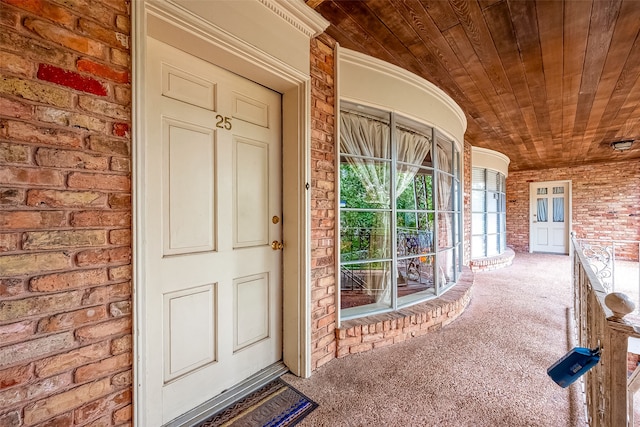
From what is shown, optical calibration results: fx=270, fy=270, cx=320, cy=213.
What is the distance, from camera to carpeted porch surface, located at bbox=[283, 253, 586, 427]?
5.08 ft

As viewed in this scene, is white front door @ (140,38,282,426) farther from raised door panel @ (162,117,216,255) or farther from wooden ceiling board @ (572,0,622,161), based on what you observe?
wooden ceiling board @ (572,0,622,161)

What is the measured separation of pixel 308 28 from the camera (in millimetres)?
1860

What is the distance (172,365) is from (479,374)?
203 centimetres

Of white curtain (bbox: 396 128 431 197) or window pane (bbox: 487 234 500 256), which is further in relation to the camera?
window pane (bbox: 487 234 500 256)

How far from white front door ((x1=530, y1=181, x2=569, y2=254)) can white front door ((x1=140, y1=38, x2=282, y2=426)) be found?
8.74 meters

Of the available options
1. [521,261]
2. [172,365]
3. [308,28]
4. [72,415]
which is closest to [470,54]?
[308,28]

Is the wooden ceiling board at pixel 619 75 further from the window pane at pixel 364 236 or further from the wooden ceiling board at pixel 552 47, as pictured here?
the window pane at pixel 364 236

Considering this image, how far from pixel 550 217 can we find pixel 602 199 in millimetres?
1123

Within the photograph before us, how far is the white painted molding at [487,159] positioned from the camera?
219 inches

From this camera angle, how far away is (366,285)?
2488 mm

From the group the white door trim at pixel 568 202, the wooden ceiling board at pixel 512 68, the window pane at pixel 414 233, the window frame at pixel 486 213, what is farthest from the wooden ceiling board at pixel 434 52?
the white door trim at pixel 568 202

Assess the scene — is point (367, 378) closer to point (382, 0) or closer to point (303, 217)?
point (303, 217)

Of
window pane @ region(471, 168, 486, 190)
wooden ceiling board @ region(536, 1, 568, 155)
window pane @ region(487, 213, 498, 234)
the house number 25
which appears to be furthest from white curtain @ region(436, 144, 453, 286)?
window pane @ region(487, 213, 498, 234)

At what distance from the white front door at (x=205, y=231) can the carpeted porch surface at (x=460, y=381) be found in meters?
0.56
